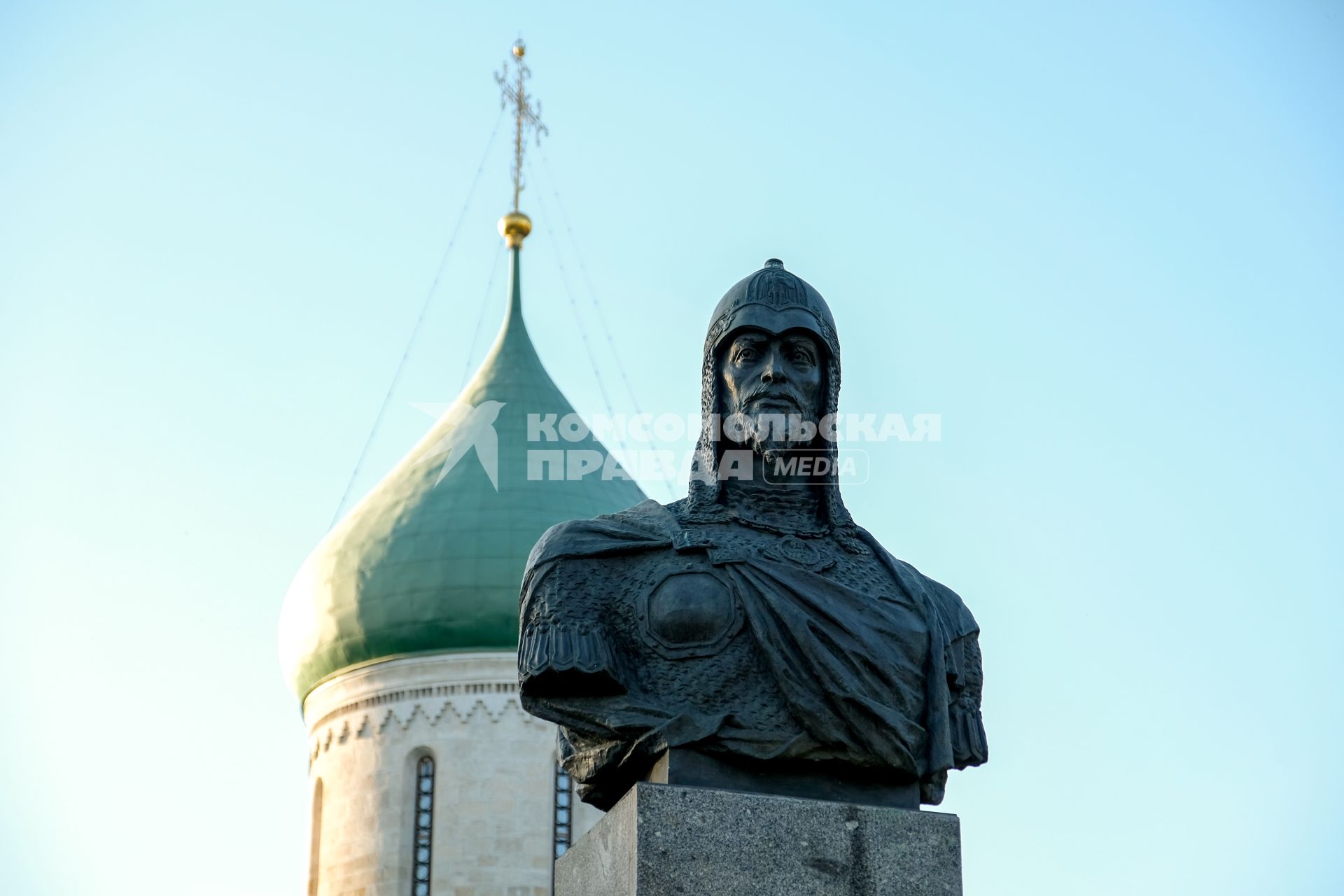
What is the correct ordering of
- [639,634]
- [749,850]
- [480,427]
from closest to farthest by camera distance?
1. [749,850]
2. [639,634]
3. [480,427]

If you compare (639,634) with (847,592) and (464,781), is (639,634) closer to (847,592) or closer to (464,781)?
(847,592)

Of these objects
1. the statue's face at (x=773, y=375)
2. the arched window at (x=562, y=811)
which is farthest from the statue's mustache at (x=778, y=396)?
the arched window at (x=562, y=811)

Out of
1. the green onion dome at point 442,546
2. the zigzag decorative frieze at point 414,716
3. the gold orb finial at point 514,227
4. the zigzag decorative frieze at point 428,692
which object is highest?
the gold orb finial at point 514,227

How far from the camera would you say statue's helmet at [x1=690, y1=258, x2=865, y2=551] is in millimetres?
7207

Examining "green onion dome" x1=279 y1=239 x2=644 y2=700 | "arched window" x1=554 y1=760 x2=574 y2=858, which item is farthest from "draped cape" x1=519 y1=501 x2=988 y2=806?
"arched window" x1=554 y1=760 x2=574 y2=858

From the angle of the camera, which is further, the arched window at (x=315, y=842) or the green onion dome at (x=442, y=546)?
the arched window at (x=315, y=842)

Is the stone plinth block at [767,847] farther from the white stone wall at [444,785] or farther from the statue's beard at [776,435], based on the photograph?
the white stone wall at [444,785]

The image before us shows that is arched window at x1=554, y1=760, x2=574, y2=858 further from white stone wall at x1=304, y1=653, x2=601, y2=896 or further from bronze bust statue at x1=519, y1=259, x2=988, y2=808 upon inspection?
bronze bust statue at x1=519, y1=259, x2=988, y2=808

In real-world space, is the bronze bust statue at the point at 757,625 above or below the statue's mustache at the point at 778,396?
below

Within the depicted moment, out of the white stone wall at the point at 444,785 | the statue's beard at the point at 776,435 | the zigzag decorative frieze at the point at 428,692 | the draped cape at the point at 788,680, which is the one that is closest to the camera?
the draped cape at the point at 788,680

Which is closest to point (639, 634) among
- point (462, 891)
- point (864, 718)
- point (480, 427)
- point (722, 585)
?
point (722, 585)

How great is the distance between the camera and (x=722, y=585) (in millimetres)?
6887

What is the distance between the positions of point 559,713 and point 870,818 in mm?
1057

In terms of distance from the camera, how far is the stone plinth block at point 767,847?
20.8 feet
